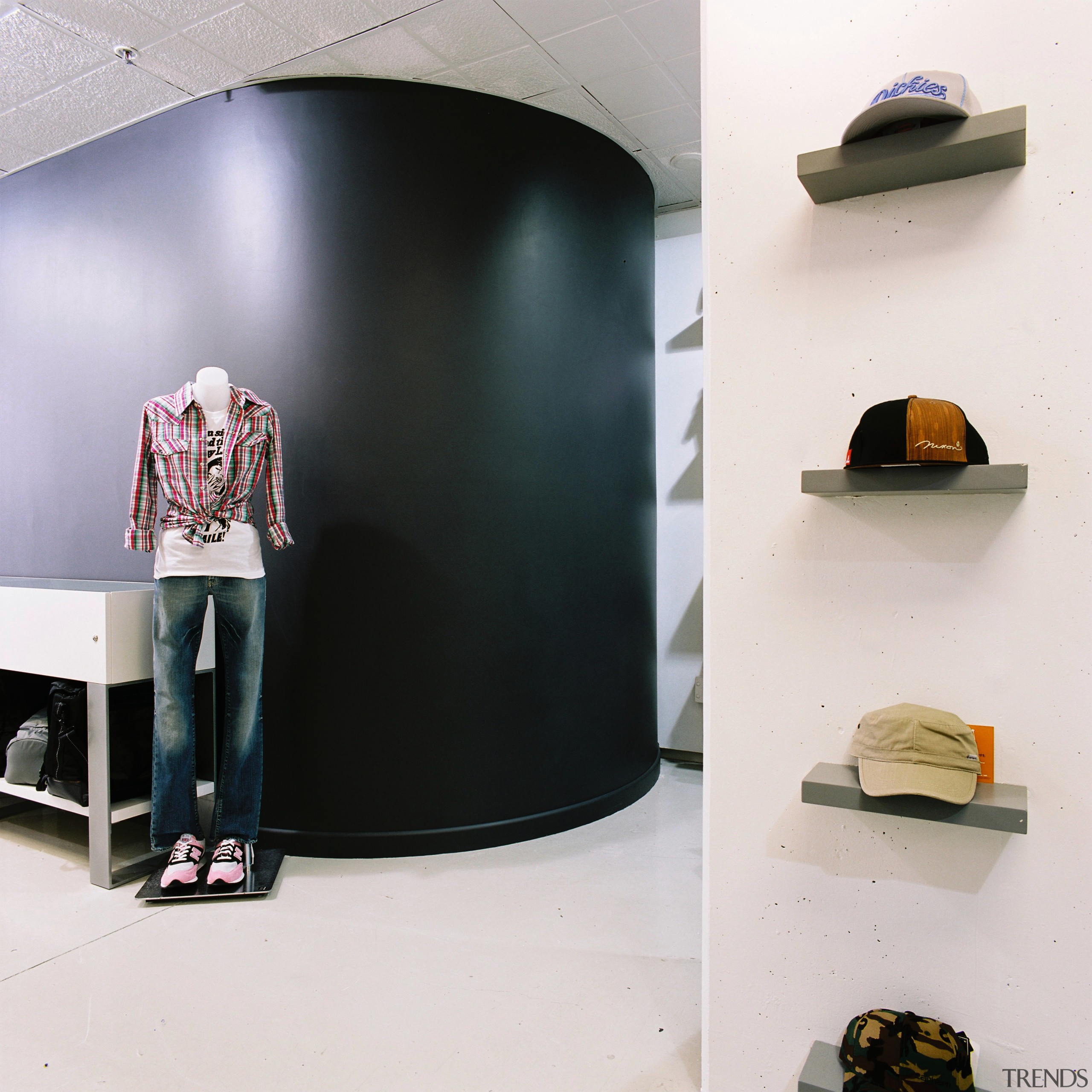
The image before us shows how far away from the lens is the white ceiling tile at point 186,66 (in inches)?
106

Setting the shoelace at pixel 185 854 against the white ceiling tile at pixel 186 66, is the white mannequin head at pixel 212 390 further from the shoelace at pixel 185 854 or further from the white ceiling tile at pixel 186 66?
the shoelace at pixel 185 854

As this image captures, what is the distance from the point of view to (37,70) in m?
2.88

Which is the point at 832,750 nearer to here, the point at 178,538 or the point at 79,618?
the point at 178,538

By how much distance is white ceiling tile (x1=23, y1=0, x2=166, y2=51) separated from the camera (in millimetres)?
2496

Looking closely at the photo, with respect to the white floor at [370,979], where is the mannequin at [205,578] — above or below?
above

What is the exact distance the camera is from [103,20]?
2.57 metres

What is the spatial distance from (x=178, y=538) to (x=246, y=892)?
113 cm

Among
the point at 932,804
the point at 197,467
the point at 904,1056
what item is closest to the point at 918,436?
the point at 932,804

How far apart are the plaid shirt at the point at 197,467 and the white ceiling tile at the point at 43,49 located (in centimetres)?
→ 129

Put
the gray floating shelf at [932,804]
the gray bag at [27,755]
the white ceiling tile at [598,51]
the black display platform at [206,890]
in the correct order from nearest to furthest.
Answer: the gray floating shelf at [932,804], the black display platform at [206,890], the white ceiling tile at [598,51], the gray bag at [27,755]

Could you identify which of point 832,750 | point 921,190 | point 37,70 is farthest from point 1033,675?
point 37,70

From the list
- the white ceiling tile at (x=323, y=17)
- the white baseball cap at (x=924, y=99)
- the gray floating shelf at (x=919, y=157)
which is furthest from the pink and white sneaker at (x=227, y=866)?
the white ceiling tile at (x=323, y=17)

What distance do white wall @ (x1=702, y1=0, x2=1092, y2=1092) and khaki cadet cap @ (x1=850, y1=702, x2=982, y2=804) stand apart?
8 centimetres

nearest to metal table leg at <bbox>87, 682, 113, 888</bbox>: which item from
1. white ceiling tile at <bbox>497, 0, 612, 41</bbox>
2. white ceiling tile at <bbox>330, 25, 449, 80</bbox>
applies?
white ceiling tile at <bbox>330, 25, 449, 80</bbox>
